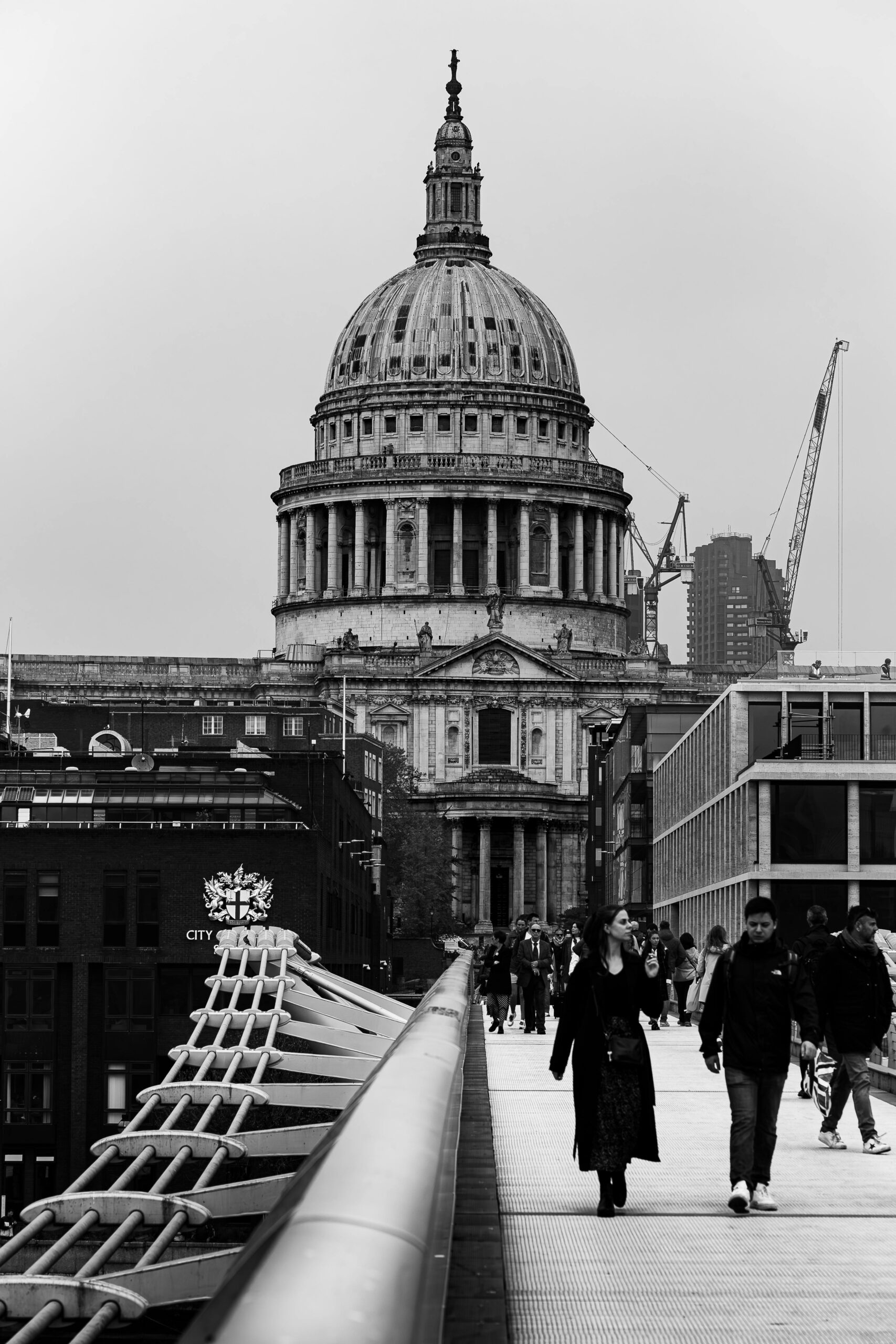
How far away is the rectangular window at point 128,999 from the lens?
213ft

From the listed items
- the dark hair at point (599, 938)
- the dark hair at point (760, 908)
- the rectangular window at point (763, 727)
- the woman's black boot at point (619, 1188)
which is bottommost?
the woman's black boot at point (619, 1188)

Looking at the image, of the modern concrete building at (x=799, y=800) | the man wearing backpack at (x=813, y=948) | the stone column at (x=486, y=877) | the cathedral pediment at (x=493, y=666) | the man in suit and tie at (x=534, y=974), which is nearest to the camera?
the man wearing backpack at (x=813, y=948)

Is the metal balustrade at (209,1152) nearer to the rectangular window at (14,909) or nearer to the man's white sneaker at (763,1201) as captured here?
the man's white sneaker at (763,1201)

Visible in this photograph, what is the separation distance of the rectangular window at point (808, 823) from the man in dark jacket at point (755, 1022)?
49481 mm

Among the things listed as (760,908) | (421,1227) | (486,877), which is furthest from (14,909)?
(486,877)

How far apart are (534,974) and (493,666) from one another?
5661 inches

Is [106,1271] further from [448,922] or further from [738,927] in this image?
[448,922]

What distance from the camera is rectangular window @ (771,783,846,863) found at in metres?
65.6

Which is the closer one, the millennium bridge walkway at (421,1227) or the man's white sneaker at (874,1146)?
the millennium bridge walkway at (421,1227)

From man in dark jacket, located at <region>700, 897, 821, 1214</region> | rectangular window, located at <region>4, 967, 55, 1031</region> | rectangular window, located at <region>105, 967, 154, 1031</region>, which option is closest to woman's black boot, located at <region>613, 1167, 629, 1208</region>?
man in dark jacket, located at <region>700, 897, 821, 1214</region>

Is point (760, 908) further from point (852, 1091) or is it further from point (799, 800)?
point (799, 800)

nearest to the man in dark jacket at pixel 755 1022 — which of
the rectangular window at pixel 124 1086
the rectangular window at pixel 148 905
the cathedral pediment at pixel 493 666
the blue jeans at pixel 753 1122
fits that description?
the blue jeans at pixel 753 1122

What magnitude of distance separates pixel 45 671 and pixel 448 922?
→ 56.1 meters

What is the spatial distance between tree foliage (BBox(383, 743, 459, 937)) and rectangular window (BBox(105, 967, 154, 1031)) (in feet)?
231
